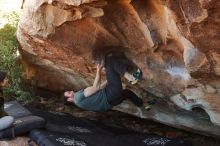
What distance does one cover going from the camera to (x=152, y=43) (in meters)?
6.52

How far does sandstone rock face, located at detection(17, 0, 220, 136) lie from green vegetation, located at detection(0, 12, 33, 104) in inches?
33.7

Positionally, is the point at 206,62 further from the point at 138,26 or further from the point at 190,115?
the point at 190,115

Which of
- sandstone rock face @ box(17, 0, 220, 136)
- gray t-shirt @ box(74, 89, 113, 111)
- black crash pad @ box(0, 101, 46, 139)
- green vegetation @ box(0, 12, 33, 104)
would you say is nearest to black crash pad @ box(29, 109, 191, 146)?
black crash pad @ box(0, 101, 46, 139)

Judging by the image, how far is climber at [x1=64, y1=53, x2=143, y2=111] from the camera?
271 inches

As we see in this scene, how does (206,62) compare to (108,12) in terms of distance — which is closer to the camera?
(206,62)

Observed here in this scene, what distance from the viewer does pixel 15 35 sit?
31.7 feet

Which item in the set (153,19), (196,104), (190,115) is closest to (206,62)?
(153,19)

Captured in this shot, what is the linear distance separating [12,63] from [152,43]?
14.8ft

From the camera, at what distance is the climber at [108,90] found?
688cm

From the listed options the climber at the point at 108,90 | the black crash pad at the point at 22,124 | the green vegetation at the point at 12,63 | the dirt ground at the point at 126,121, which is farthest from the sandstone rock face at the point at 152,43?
the black crash pad at the point at 22,124

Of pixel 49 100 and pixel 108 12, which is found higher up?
pixel 108 12

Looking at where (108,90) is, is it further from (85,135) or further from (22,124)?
(22,124)

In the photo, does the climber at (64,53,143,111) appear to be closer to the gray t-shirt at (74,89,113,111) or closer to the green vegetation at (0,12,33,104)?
the gray t-shirt at (74,89,113,111)

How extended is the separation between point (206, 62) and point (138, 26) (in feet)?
4.89
